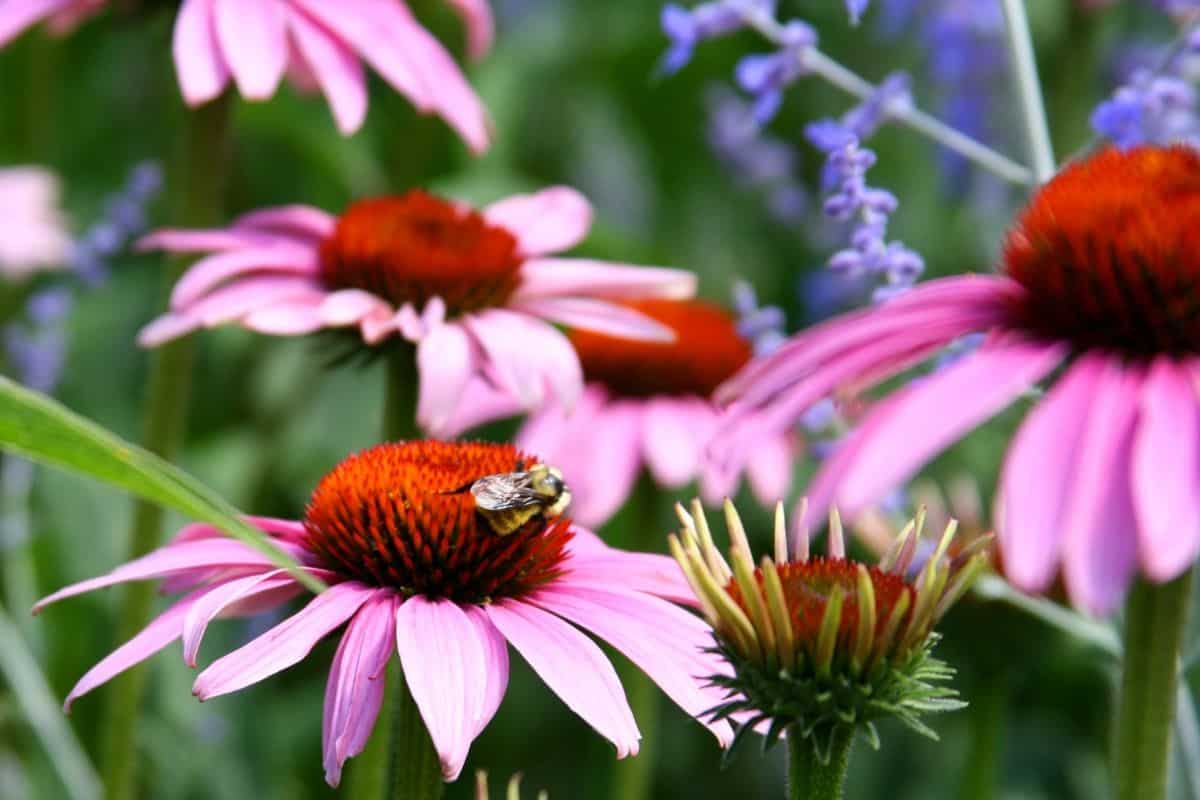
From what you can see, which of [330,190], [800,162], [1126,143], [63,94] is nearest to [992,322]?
[1126,143]

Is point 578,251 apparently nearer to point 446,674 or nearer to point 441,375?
point 441,375

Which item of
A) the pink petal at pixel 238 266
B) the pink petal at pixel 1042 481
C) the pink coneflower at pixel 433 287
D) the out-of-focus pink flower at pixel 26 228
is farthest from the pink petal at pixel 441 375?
the out-of-focus pink flower at pixel 26 228

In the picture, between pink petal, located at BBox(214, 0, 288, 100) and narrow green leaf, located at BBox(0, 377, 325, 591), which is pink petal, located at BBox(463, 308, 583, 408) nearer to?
pink petal, located at BBox(214, 0, 288, 100)

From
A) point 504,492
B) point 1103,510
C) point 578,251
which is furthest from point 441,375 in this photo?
point 578,251

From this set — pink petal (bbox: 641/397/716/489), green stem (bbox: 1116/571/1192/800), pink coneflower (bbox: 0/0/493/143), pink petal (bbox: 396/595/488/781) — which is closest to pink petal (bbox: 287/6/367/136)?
pink coneflower (bbox: 0/0/493/143)

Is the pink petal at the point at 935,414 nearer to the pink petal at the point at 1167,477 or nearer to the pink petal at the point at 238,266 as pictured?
the pink petal at the point at 1167,477

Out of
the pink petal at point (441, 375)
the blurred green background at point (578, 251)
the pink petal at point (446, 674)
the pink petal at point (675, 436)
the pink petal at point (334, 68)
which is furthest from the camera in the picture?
the blurred green background at point (578, 251)

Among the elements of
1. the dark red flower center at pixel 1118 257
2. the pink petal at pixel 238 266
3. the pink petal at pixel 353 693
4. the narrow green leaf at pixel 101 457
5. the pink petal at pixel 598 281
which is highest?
the pink petal at pixel 598 281
